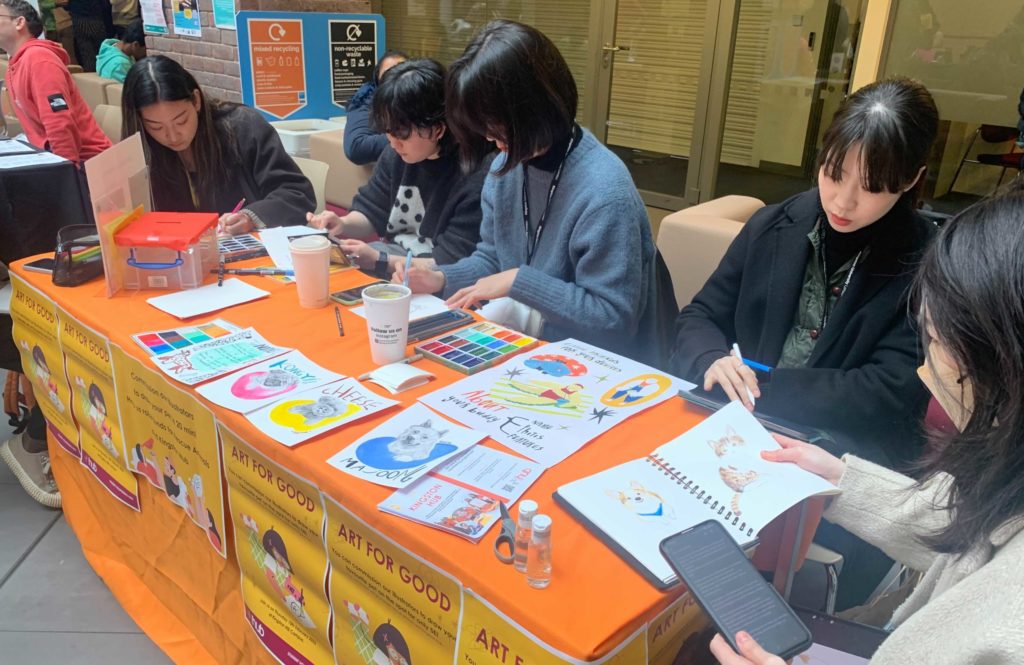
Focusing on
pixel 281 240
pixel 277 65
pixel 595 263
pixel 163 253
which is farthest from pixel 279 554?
pixel 277 65

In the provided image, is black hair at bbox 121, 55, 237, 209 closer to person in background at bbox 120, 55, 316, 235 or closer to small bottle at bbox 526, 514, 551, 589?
person in background at bbox 120, 55, 316, 235

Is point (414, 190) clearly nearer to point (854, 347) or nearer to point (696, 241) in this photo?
point (696, 241)

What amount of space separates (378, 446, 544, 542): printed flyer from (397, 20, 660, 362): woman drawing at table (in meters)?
0.62

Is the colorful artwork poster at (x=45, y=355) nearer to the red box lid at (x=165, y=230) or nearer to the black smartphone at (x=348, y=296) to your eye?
the red box lid at (x=165, y=230)

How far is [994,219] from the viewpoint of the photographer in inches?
29.7

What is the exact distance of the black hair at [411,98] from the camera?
2.02 meters

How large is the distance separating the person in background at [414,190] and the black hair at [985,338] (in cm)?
132

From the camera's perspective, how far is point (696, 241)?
2.27 metres

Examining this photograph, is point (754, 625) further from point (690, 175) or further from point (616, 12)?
point (616, 12)

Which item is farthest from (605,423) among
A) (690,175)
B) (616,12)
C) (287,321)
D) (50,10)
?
(50,10)

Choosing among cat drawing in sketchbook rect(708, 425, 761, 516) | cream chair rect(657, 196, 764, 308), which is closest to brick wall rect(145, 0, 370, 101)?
cream chair rect(657, 196, 764, 308)

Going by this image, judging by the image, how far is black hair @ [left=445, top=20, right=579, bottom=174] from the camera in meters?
1.54

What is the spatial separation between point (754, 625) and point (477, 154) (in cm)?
139

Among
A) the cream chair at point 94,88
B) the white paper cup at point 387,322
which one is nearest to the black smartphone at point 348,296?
the white paper cup at point 387,322
